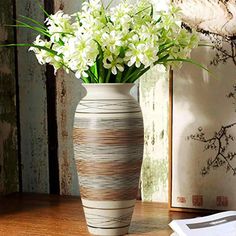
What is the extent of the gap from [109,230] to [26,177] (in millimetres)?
586

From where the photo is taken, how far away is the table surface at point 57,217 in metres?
1.20

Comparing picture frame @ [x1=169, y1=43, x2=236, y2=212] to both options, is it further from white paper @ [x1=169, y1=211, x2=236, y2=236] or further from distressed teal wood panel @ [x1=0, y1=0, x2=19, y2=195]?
distressed teal wood panel @ [x1=0, y1=0, x2=19, y2=195]

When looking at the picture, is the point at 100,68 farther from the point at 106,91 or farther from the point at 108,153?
the point at 108,153

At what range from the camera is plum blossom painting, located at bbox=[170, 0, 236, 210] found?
1333mm

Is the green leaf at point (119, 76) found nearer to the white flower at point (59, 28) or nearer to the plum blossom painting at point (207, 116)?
the white flower at point (59, 28)

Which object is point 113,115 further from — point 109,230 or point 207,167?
point 207,167

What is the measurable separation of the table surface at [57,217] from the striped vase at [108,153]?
0.24 ft

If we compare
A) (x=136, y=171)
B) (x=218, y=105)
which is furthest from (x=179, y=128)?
(x=136, y=171)

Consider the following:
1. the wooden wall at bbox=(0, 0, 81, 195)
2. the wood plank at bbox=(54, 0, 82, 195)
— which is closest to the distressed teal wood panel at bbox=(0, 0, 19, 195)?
the wooden wall at bbox=(0, 0, 81, 195)

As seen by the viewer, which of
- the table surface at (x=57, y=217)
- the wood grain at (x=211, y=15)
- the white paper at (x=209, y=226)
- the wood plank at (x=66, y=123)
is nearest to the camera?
the white paper at (x=209, y=226)

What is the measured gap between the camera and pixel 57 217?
132 centimetres

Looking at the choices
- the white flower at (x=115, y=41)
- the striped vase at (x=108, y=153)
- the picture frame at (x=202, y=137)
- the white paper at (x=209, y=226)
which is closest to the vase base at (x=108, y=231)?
the striped vase at (x=108, y=153)

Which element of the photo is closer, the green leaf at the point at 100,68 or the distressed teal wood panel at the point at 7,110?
the green leaf at the point at 100,68

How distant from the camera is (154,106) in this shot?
4.84ft
